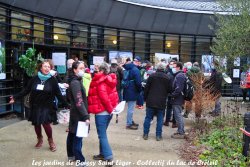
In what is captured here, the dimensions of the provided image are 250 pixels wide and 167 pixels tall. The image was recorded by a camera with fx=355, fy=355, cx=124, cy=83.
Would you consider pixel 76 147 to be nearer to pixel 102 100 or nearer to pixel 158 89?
pixel 102 100

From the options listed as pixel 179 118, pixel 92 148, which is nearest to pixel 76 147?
pixel 92 148

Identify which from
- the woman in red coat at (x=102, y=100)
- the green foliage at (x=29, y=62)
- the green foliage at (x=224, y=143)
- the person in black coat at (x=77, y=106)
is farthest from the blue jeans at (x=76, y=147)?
the green foliage at (x=29, y=62)

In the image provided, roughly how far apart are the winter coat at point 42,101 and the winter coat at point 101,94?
2.81ft

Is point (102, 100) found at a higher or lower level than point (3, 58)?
lower

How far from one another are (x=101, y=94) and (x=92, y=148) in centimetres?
181

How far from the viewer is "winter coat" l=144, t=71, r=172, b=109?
8297 millimetres

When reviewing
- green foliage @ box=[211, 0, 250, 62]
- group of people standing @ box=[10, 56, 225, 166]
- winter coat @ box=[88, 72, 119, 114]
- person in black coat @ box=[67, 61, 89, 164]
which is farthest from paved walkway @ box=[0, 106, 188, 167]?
green foliage @ box=[211, 0, 250, 62]

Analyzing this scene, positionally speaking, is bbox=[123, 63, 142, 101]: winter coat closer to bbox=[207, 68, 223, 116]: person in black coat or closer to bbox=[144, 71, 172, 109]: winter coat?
bbox=[144, 71, 172, 109]: winter coat

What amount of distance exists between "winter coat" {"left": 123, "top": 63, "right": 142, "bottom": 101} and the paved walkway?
3.06 ft

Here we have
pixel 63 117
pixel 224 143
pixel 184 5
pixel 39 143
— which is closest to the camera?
pixel 63 117

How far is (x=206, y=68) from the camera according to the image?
18750 millimetres

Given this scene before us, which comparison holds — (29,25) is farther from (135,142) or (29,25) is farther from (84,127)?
(84,127)

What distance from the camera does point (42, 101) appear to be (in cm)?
698

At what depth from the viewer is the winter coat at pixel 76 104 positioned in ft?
18.9
